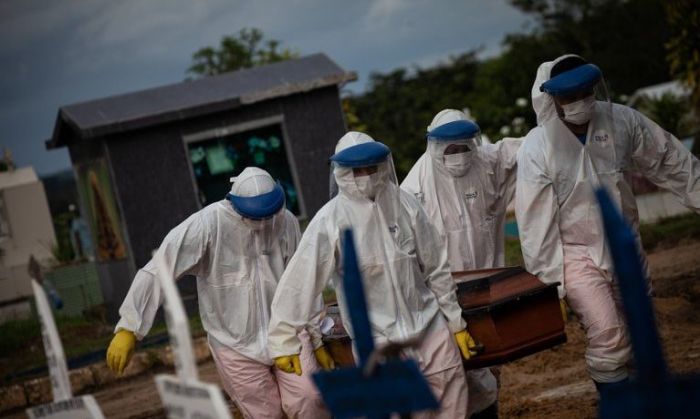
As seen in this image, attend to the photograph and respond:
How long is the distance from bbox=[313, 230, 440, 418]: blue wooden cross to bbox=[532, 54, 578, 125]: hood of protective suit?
3730 millimetres

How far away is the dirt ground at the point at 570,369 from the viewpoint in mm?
8539

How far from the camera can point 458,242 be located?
781cm

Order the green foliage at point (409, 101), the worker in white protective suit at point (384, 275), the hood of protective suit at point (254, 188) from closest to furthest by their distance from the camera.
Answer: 1. the worker in white protective suit at point (384, 275)
2. the hood of protective suit at point (254, 188)
3. the green foliage at point (409, 101)

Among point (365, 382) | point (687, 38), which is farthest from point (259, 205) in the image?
point (687, 38)

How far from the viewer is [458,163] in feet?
25.2

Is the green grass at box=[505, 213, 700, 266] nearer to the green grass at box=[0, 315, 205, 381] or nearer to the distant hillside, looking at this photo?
the green grass at box=[0, 315, 205, 381]

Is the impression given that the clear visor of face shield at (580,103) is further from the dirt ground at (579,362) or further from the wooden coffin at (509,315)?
the dirt ground at (579,362)

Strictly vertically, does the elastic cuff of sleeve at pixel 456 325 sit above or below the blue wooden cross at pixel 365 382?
below

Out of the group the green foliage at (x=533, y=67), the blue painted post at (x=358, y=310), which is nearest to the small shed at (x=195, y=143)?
the blue painted post at (x=358, y=310)

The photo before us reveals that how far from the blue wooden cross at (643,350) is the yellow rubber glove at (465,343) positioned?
10.6 ft

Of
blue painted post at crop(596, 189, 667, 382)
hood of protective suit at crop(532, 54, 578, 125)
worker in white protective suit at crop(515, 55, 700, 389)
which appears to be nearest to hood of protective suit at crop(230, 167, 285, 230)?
worker in white protective suit at crop(515, 55, 700, 389)

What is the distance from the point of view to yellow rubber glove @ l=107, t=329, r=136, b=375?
6.45 metres

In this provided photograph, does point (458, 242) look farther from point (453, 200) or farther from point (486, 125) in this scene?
point (486, 125)

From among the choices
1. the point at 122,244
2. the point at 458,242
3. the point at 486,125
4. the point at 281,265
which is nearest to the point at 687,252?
the point at 458,242
